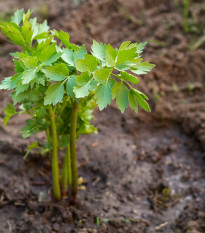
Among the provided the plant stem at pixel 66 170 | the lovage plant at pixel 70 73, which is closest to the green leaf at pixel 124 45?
the lovage plant at pixel 70 73

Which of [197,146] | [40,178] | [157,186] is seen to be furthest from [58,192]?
[197,146]

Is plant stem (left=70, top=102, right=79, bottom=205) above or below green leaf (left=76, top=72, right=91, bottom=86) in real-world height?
below

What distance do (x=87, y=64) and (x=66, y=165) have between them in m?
0.84

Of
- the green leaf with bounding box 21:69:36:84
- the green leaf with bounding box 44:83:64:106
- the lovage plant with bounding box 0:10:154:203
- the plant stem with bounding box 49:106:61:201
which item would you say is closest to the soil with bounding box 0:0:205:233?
the plant stem with bounding box 49:106:61:201

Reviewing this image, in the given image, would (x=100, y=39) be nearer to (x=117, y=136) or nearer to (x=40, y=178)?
(x=117, y=136)

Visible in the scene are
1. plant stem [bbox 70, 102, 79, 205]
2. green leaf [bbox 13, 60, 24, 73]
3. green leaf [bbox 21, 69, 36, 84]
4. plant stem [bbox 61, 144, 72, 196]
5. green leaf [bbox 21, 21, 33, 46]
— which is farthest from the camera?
plant stem [bbox 61, 144, 72, 196]

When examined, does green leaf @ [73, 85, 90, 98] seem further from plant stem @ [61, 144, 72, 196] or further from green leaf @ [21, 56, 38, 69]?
plant stem @ [61, 144, 72, 196]

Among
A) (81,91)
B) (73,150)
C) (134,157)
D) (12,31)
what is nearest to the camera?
(81,91)

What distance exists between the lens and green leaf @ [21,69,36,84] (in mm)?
1504

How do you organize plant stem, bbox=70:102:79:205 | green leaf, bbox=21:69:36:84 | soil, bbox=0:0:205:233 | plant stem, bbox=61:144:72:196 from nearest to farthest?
green leaf, bbox=21:69:36:84, plant stem, bbox=70:102:79:205, plant stem, bbox=61:144:72:196, soil, bbox=0:0:205:233

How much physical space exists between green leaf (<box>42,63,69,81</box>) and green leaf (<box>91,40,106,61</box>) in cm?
15

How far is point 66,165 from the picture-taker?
7.14 ft

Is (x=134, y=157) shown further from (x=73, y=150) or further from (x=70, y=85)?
(x=70, y=85)

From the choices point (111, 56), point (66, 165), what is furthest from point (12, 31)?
point (66, 165)
